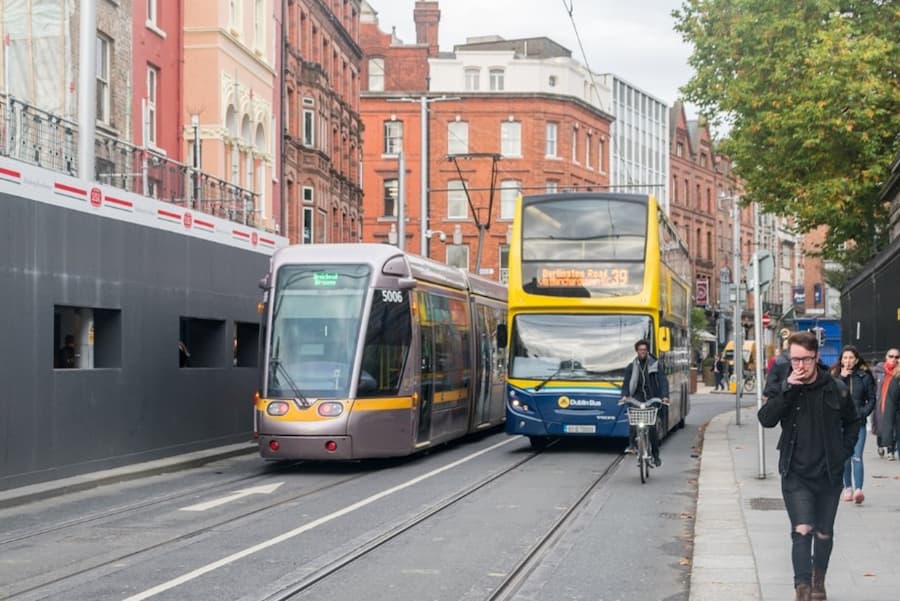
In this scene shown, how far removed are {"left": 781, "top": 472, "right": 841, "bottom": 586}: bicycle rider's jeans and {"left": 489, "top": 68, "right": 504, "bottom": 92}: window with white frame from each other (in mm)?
74007

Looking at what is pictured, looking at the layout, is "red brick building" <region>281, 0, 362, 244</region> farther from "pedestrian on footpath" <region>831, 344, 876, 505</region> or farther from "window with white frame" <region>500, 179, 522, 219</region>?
"pedestrian on footpath" <region>831, 344, 876, 505</region>

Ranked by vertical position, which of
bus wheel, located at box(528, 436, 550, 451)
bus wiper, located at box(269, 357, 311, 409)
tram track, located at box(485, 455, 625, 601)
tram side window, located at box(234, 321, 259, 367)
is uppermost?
tram side window, located at box(234, 321, 259, 367)

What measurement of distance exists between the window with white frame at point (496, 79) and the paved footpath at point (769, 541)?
62881 millimetres

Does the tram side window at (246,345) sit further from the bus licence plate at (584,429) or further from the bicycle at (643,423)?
the bicycle at (643,423)

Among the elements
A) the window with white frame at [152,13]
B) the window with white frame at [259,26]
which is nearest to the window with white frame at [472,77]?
the window with white frame at [259,26]

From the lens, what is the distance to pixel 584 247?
23688 millimetres

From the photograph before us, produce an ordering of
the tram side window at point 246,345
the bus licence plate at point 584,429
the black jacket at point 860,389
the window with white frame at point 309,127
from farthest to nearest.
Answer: the window with white frame at point 309,127 < the tram side window at point 246,345 < the bus licence plate at point 584,429 < the black jacket at point 860,389

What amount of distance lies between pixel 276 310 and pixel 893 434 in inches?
323

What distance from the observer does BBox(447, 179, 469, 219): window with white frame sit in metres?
79.9

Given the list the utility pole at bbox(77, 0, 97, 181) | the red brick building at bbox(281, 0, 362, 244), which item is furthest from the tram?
the red brick building at bbox(281, 0, 362, 244)

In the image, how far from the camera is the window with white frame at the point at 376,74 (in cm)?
8169

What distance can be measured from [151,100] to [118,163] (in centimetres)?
757

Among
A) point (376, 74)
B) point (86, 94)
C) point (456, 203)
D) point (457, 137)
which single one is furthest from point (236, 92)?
point (376, 74)

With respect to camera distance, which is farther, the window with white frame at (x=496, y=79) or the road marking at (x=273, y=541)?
the window with white frame at (x=496, y=79)
